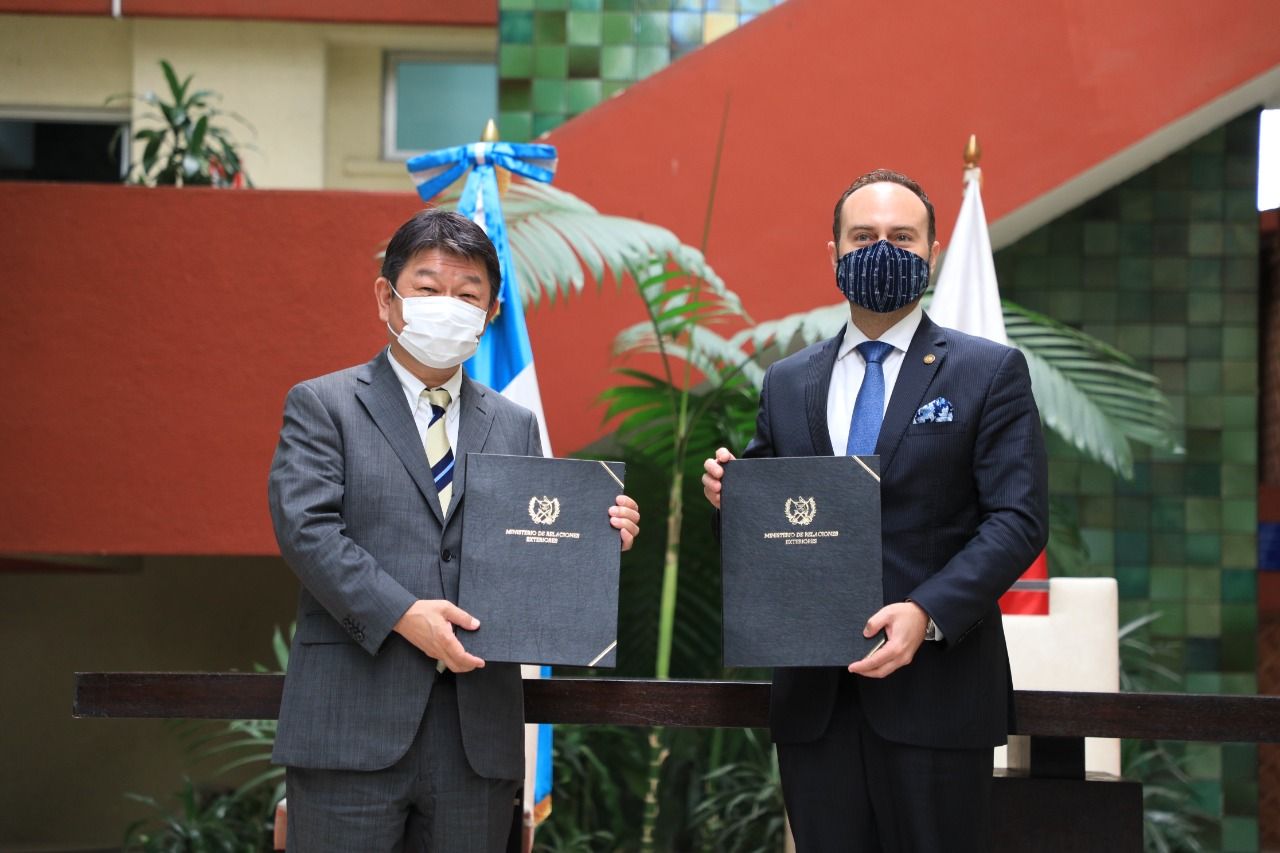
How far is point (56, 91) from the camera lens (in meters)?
7.61

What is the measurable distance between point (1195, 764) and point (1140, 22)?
278cm

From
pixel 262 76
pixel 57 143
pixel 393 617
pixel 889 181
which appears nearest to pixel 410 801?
pixel 393 617

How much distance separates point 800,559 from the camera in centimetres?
221

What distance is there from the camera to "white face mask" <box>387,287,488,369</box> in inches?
92.5

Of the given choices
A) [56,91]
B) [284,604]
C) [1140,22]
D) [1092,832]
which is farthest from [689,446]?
[56,91]

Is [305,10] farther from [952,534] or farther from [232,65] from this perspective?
[952,534]

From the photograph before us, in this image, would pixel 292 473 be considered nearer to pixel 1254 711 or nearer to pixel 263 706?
pixel 263 706

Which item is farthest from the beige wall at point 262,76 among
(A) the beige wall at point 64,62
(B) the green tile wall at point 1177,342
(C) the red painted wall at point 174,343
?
(B) the green tile wall at point 1177,342

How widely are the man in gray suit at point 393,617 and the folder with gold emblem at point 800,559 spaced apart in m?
0.21

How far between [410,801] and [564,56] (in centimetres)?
427

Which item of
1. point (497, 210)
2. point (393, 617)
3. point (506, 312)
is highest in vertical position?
point (497, 210)

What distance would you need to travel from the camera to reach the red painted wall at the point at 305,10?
7.16 meters

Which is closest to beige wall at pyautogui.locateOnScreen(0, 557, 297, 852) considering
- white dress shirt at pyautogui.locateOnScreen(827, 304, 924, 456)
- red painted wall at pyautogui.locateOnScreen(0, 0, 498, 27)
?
red painted wall at pyautogui.locateOnScreen(0, 0, 498, 27)

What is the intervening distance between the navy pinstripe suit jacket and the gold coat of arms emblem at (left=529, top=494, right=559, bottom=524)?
42 cm
